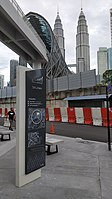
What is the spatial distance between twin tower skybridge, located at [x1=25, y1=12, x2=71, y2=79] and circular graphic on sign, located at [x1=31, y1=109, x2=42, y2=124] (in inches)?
2015

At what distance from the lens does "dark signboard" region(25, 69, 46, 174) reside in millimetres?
4270

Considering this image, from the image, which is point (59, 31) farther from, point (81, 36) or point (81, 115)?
point (81, 115)

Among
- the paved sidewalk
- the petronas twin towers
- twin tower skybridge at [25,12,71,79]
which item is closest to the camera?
the paved sidewalk

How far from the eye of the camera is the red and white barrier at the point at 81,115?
56.1ft

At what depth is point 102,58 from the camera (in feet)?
285

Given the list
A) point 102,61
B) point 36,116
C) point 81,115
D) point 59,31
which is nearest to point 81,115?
point 81,115

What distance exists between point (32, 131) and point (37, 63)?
15024 millimetres

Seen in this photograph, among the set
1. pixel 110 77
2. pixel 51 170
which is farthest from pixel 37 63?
pixel 110 77

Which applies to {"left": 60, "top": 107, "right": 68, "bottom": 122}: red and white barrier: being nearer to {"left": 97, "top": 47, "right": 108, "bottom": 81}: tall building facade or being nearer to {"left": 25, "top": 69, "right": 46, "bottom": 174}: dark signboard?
{"left": 25, "top": 69, "right": 46, "bottom": 174}: dark signboard

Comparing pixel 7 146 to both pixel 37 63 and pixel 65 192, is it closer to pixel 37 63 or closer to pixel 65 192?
pixel 65 192

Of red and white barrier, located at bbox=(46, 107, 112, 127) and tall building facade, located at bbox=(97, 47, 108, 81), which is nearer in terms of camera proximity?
red and white barrier, located at bbox=(46, 107, 112, 127)

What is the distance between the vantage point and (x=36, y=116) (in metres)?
4.50

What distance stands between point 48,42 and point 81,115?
5085cm

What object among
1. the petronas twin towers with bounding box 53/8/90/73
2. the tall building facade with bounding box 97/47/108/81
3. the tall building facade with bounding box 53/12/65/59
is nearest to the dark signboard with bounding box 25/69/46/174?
the tall building facade with bounding box 97/47/108/81
